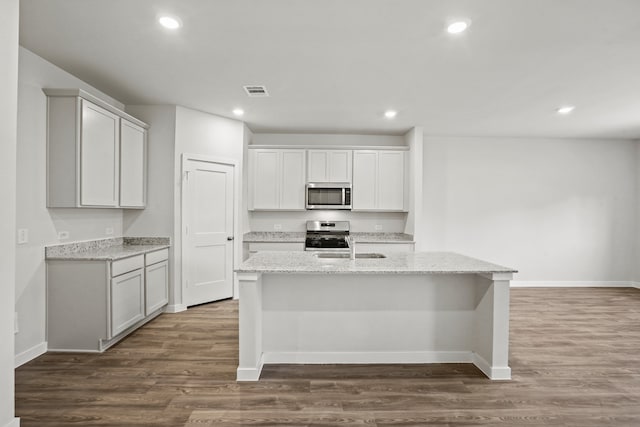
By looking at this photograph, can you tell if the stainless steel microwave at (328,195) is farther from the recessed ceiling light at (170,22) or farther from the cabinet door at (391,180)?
the recessed ceiling light at (170,22)

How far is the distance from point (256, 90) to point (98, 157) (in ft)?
5.87

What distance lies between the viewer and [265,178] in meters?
5.64

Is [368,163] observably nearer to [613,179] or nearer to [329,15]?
[329,15]

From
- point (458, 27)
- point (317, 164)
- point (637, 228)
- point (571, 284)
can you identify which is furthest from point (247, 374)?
point (637, 228)

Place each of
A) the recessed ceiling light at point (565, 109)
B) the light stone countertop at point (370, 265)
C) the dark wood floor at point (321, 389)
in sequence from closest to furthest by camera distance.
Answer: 1. the dark wood floor at point (321, 389)
2. the light stone countertop at point (370, 265)
3. the recessed ceiling light at point (565, 109)

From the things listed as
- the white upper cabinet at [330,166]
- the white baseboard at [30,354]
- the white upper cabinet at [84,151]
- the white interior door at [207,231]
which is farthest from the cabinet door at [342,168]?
the white baseboard at [30,354]

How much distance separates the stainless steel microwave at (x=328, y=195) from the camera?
561cm

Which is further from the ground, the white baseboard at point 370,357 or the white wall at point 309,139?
the white wall at point 309,139

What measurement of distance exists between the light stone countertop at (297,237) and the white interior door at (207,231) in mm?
537

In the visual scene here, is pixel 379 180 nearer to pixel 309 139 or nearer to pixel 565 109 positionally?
pixel 309 139

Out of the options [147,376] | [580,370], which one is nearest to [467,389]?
[580,370]

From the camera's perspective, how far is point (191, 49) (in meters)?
2.92

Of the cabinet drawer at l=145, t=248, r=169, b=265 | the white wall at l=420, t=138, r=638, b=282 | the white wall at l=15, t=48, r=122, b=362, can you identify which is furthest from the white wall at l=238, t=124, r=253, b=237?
the white wall at l=420, t=138, r=638, b=282

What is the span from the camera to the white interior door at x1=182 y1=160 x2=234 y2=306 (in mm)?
4590
